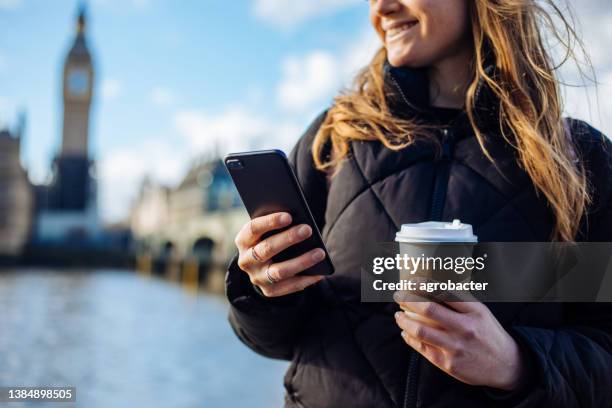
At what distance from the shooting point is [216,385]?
530 centimetres

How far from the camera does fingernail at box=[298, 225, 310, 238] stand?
23.6 inches

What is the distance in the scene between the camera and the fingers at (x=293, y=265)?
2.01ft

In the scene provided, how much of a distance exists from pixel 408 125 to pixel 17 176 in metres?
28.5

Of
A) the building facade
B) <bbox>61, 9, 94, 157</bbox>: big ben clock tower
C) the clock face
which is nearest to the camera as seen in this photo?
the building facade

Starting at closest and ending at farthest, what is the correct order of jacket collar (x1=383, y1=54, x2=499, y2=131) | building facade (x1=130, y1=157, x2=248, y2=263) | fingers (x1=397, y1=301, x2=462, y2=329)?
fingers (x1=397, y1=301, x2=462, y2=329) → jacket collar (x1=383, y1=54, x2=499, y2=131) → building facade (x1=130, y1=157, x2=248, y2=263)

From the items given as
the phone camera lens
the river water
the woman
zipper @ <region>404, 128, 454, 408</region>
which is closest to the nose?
the woman

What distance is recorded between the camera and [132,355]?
22.0 ft

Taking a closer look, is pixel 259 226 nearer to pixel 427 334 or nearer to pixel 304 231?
pixel 304 231

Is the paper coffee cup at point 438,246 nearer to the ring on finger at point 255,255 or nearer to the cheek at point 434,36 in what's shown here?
the ring on finger at point 255,255

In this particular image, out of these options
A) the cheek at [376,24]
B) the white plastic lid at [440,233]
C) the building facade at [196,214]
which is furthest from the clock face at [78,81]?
the white plastic lid at [440,233]

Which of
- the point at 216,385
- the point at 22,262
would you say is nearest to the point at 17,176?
the point at 22,262

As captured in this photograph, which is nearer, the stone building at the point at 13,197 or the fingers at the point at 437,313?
the fingers at the point at 437,313

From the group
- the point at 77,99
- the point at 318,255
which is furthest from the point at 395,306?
the point at 77,99

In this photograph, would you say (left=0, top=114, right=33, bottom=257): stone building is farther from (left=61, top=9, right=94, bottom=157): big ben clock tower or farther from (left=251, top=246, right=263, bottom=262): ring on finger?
(left=251, top=246, right=263, bottom=262): ring on finger
